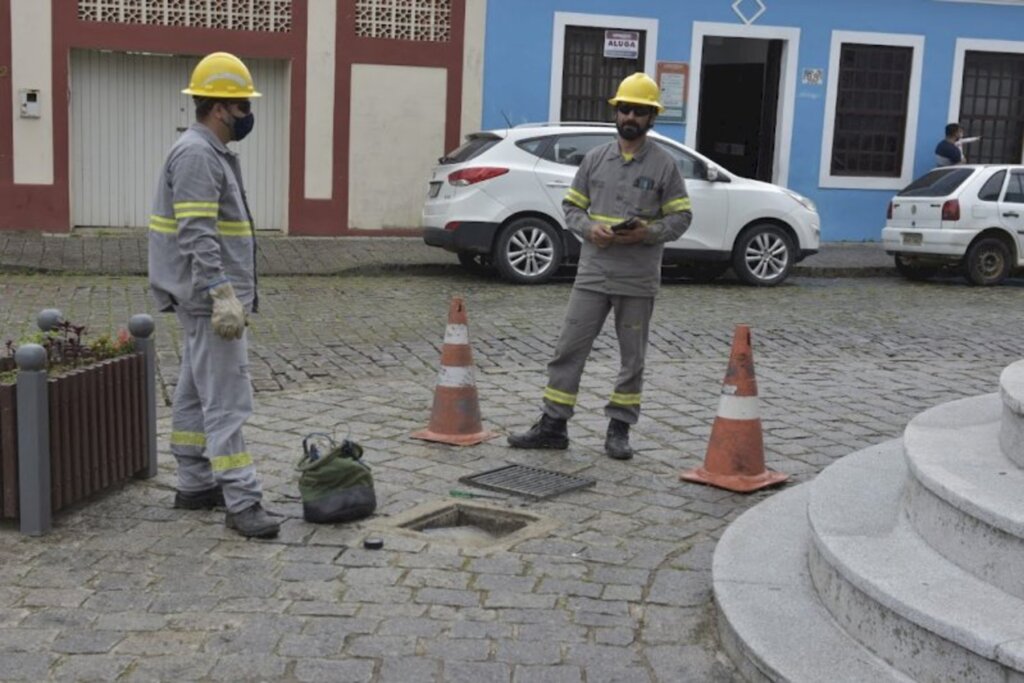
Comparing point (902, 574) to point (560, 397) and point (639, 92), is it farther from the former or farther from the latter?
point (639, 92)

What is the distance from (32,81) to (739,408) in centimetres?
1246

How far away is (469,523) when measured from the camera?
6.14 meters

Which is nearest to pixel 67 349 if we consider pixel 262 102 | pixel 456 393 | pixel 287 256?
pixel 456 393

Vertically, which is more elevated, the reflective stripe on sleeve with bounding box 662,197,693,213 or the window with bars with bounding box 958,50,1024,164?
the window with bars with bounding box 958,50,1024,164

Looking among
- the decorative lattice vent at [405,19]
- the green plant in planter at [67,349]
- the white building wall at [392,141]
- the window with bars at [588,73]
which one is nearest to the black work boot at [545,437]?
the green plant in planter at [67,349]

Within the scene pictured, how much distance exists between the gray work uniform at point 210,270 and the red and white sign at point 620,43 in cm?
1365

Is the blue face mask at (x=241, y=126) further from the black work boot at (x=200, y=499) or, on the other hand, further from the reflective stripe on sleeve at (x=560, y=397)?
the reflective stripe on sleeve at (x=560, y=397)

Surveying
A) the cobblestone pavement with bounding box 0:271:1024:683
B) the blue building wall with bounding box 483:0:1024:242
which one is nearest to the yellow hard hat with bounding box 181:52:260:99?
the cobblestone pavement with bounding box 0:271:1024:683

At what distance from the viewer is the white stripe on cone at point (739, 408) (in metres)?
6.68

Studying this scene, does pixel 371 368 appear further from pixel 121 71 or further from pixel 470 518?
pixel 121 71

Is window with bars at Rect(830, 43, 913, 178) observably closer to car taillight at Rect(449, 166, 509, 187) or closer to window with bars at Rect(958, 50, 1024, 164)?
window with bars at Rect(958, 50, 1024, 164)

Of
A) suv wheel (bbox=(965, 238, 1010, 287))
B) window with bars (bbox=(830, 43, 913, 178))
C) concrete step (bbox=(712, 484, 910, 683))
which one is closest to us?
concrete step (bbox=(712, 484, 910, 683))

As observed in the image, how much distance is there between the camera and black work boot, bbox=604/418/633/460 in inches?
282

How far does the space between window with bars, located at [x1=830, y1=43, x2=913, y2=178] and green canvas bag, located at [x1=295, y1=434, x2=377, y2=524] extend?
15.4m
